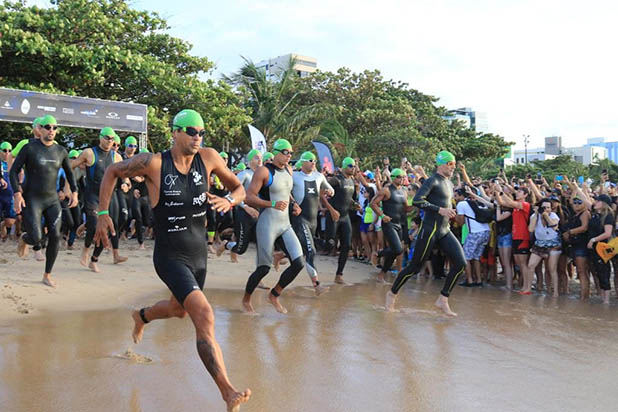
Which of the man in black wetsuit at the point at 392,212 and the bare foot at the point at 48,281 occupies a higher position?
the man in black wetsuit at the point at 392,212

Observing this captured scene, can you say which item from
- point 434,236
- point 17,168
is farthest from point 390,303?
point 17,168

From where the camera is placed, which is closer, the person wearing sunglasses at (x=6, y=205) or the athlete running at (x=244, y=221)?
the athlete running at (x=244, y=221)

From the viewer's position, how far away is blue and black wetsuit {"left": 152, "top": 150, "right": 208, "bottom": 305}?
3.84 m

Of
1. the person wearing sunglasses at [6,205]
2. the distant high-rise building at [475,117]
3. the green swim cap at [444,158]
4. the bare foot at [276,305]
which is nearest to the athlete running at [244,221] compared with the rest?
the bare foot at [276,305]

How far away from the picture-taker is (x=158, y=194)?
12.6 feet

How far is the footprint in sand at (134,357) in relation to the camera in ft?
14.3

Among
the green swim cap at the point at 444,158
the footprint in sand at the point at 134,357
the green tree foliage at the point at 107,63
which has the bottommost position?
the footprint in sand at the point at 134,357

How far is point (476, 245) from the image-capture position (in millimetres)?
9773

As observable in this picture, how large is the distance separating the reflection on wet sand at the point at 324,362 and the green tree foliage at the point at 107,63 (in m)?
12.2

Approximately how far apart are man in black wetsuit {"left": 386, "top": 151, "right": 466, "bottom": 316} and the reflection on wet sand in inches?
12.7

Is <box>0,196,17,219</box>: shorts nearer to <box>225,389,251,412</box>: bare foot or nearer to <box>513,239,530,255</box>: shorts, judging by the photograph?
<box>513,239,530,255</box>: shorts

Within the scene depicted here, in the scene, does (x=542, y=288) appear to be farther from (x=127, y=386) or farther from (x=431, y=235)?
(x=127, y=386)

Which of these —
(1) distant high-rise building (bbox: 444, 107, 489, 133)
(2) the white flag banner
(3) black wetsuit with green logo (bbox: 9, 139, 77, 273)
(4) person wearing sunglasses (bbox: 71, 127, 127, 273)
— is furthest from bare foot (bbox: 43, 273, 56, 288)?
(1) distant high-rise building (bbox: 444, 107, 489, 133)

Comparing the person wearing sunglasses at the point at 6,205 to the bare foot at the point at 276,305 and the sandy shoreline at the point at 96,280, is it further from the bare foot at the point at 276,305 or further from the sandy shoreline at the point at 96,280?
the bare foot at the point at 276,305
